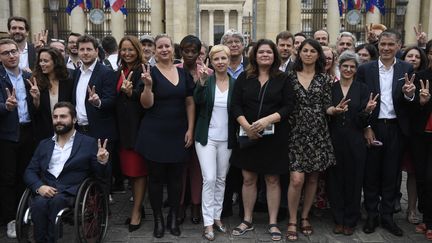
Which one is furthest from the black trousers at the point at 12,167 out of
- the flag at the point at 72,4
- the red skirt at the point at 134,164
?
the flag at the point at 72,4

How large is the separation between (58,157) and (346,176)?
338 cm

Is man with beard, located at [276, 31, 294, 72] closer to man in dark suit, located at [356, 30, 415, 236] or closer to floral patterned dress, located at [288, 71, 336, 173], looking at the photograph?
man in dark suit, located at [356, 30, 415, 236]

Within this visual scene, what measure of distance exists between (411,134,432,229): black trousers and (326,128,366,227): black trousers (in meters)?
0.66

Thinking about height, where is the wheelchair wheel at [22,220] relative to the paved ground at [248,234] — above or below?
above

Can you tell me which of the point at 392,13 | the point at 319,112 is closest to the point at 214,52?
the point at 319,112

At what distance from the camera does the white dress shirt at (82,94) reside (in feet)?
18.3

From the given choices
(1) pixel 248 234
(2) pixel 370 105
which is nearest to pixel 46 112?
(1) pixel 248 234

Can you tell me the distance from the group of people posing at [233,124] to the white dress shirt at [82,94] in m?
0.01

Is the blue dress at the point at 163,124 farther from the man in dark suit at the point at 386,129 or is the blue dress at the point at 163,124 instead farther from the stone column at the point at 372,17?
the stone column at the point at 372,17

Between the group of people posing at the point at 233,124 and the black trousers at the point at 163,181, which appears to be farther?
the black trousers at the point at 163,181

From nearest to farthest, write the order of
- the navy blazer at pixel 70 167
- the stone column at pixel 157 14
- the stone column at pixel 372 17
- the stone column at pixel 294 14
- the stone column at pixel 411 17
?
the navy blazer at pixel 70 167
the stone column at pixel 294 14
the stone column at pixel 157 14
the stone column at pixel 372 17
the stone column at pixel 411 17

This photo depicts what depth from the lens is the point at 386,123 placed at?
546cm

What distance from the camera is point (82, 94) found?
5.57m

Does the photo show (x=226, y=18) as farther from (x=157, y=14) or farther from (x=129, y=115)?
(x=129, y=115)
